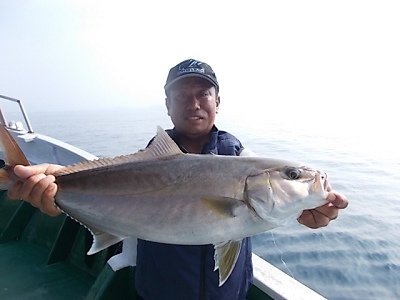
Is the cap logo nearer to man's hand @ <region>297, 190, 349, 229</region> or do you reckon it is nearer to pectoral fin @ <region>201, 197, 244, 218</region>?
pectoral fin @ <region>201, 197, 244, 218</region>

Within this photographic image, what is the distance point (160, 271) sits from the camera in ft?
8.51

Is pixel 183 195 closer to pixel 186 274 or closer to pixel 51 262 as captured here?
pixel 186 274

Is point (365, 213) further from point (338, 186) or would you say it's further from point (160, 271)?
point (160, 271)

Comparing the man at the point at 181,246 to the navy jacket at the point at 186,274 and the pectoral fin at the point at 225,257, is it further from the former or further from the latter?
the pectoral fin at the point at 225,257

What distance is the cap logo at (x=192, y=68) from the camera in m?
2.99

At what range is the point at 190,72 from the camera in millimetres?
2971

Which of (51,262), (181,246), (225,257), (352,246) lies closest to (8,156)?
(181,246)

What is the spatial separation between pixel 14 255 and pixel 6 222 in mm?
1028

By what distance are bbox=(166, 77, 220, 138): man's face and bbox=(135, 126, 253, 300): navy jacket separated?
1.04 m

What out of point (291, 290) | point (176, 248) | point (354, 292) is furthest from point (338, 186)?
point (176, 248)

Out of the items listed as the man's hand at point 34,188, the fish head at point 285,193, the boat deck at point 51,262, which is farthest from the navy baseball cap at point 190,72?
the boat deck at point 51,262

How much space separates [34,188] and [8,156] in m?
0.31

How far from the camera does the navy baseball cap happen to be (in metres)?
2.98

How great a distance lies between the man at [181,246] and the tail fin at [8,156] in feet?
0.28
